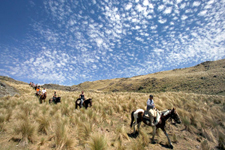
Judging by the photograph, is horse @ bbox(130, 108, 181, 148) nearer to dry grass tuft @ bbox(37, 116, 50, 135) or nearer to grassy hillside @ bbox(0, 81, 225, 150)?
grassy hillside @ bbox(0, 81, 225, 150)

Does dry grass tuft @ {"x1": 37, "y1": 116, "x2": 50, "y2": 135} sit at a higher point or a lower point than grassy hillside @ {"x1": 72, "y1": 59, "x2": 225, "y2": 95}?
lower

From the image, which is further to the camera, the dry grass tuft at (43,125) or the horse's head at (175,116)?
the horse's head at (175,116)

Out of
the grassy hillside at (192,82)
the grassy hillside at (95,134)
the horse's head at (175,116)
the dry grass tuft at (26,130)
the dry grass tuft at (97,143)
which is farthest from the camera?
the grassy hillside at (192,82)

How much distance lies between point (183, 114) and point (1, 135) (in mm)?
11037

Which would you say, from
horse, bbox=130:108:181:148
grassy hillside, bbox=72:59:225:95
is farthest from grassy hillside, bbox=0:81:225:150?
grassy hillside, bbox=72:59:225:95

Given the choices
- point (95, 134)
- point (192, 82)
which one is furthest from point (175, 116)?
point (192, 82)

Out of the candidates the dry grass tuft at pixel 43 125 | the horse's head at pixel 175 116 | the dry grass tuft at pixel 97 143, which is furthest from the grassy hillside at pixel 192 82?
the dry grass tuft at pixel 43 125

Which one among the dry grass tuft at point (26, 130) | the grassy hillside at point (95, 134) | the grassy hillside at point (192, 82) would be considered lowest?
the grassy hillside at point (95, 134)

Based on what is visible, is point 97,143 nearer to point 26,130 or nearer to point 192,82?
point 26,130

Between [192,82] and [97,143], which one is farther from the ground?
[192,82]

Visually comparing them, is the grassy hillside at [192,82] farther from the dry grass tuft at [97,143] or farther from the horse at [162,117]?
the dry grass tuft at [97,143]

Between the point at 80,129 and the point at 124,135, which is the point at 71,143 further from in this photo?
the point at 124,135

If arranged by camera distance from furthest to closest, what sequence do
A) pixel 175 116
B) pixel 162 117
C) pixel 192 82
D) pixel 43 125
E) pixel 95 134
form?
pixel 192 82 → pixel 162 117 → pixel 175 116 → pixel 43 125 → pixel 95 134

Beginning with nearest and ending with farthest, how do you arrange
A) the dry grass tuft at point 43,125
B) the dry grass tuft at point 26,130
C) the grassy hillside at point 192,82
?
the dry grass tuft at point 26,130 → the dry grass tuft at point 43,125 → the grassy hillside at point 192,82
